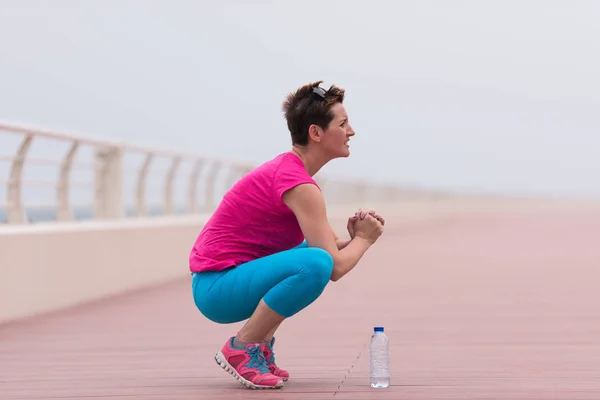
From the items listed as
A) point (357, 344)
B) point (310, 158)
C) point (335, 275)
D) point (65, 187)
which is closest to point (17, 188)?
point (65, 187)

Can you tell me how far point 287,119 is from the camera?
5035mm

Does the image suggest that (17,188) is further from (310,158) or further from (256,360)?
(310,158)

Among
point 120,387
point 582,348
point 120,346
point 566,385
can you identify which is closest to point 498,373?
point 566,385

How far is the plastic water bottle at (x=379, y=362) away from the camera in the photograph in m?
5.05

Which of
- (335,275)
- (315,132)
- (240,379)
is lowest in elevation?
(240,379)

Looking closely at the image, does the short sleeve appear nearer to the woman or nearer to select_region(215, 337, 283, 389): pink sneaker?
the woman

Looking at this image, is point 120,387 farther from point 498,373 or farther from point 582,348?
point 582,348

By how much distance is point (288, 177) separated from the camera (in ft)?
15.9

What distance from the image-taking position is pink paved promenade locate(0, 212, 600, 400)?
5.09 metres

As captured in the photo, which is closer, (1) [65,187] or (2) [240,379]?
(2) [240,379]

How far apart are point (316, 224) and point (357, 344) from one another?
2120 millimetres

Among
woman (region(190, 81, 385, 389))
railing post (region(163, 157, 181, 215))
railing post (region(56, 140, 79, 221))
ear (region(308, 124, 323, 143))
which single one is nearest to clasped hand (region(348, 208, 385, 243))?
woman (region(190, 81, 385, 389))

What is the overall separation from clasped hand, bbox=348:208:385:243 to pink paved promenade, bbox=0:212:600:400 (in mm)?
612

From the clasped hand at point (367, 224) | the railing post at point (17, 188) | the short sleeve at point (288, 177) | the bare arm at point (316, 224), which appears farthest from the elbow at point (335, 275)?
the railing post at point (17, 188)
